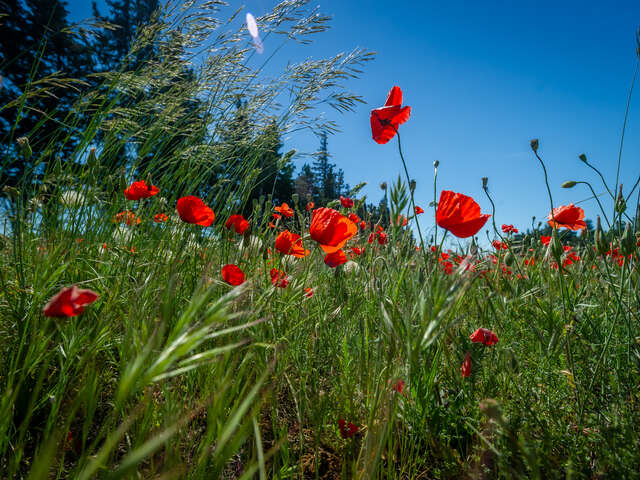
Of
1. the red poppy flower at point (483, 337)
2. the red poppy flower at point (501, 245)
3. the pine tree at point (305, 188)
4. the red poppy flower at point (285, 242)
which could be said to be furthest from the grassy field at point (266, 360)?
the pine tree at point (305, 188)

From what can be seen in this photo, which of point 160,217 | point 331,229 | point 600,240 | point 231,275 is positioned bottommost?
point 231,275

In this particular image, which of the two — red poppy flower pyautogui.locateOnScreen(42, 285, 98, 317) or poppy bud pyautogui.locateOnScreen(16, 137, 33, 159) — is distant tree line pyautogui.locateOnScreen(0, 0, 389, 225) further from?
red poppy flower pyautogui.locateOnScreen(42, 285, 98, 317)

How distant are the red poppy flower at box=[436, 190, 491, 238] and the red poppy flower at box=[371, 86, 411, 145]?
1.26 ft

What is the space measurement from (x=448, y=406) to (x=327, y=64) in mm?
1912

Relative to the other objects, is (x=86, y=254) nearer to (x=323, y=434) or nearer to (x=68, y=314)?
(x=68, y=314)

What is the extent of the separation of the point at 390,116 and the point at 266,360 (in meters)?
0.99

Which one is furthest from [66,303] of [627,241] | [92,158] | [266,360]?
[627,241]

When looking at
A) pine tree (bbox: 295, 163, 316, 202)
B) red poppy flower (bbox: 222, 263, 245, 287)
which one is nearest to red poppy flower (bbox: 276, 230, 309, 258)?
red poppy flower (bbox: 222, 263, 245, 287)

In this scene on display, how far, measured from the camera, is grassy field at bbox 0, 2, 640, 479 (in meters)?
0.66

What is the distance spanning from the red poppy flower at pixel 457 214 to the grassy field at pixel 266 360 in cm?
2

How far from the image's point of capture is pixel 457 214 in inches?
41.1

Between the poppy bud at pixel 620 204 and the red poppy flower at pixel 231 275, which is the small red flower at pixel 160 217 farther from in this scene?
the poppy bud at pixel 620 204

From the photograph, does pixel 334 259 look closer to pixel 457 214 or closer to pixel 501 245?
pixel 457 214

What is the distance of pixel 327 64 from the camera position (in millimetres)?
2025
